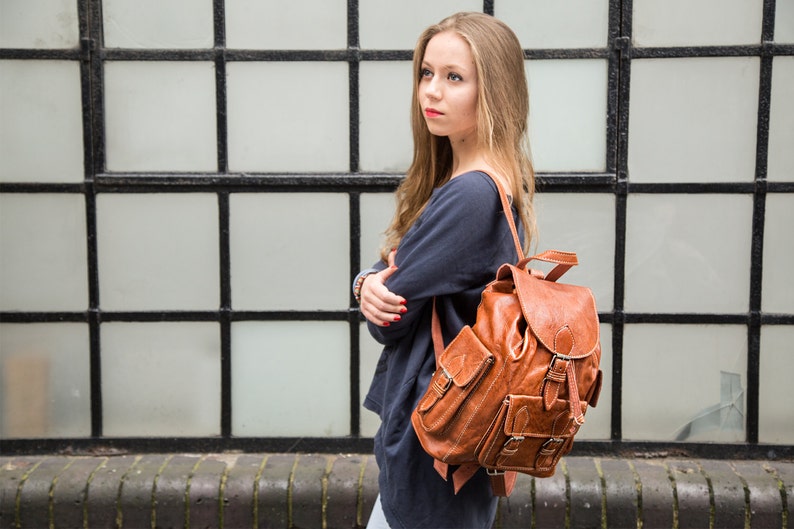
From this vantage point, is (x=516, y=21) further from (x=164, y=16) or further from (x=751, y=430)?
(x=751, y=430)

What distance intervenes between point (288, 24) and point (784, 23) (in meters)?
1.97

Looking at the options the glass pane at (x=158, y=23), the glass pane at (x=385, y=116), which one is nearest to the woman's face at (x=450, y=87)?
the glass pane at (x=385, y=116)

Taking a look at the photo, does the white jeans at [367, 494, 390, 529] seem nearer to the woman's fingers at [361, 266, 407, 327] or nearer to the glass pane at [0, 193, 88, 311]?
the woman's fingers at [361, 266, 407, 327]

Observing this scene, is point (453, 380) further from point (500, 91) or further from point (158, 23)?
point (158, 23)

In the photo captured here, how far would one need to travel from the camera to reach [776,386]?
3447mm

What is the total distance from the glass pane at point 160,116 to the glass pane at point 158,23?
88 mm

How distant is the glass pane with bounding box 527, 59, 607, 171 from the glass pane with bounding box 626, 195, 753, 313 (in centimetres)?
27

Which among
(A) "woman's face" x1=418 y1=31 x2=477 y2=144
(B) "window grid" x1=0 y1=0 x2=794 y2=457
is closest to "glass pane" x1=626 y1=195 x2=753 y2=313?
(B) "window grid" x1=0 y1=0 x2=794 y2=457

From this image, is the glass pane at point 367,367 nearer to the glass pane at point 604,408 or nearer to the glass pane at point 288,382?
the glass pane at point 288,382

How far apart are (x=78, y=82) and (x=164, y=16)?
45 centimetres

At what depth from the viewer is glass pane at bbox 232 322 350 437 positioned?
3.52 meters

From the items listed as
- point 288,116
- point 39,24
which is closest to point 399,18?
point 288,116

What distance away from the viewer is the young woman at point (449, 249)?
188 centimetres

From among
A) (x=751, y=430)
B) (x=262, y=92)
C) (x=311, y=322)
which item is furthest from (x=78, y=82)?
(x=751, y=430)
